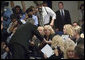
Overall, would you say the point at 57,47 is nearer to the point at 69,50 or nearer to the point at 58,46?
the point at 58,46

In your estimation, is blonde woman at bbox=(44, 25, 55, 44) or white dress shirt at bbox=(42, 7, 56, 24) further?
white dress shirt at bbox=(42, 7, 56, 24)

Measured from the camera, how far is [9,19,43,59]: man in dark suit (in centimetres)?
902

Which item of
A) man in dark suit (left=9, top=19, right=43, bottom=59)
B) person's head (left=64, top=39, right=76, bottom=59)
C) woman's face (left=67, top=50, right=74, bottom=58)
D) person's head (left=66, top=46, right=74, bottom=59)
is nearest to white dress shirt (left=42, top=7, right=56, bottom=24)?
man in dark suit (left=9, top=19, right=43, bottom=59)

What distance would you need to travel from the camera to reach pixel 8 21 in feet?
37.8

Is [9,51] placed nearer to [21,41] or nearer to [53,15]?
[21,41]

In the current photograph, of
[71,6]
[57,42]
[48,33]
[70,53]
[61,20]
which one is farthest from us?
[71,6]

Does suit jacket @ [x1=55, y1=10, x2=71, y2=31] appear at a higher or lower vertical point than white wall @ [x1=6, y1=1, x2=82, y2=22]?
higher

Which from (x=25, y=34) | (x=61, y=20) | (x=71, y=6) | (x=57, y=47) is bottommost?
(x=71, y=6)

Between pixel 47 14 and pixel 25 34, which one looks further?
pixel 47 14

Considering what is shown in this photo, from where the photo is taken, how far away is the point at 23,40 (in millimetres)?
9047

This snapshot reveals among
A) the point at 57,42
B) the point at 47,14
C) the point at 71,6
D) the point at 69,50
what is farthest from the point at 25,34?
the point at 71,6

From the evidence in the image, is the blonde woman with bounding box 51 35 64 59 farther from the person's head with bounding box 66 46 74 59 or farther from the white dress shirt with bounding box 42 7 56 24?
the white dress shirt with bounding box 42 7 56 24

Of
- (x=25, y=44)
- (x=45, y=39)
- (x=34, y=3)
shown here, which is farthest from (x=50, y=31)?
(x=34, y=3)

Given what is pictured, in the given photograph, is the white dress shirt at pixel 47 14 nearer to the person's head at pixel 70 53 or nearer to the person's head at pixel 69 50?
the person's head at pixel 69 50
